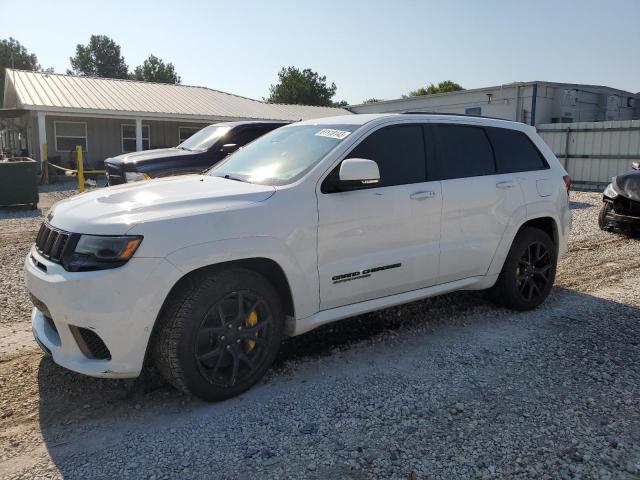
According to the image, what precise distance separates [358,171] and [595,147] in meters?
18.3

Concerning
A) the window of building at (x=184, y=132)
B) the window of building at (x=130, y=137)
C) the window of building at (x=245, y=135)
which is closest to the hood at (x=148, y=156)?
the window of building at (x=245, y=135)

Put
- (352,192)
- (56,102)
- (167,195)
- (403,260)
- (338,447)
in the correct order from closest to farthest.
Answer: (338,447) < (167,195) < (352,192) < (403,260) < (56,102)

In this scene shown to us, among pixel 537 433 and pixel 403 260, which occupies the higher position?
pixel 403 260

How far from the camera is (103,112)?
21.3m

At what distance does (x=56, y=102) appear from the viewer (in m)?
20.5

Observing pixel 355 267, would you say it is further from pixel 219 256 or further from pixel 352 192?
pixel 219 256

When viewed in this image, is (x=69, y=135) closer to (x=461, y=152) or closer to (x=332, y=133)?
(x=332, y=133)

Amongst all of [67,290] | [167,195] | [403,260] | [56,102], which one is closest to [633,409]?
[403,260]

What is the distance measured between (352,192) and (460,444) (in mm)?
1818

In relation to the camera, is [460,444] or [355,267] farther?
[355,267]

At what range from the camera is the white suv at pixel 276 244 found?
10.2 feet

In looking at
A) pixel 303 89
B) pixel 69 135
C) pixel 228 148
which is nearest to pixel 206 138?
pixel 228 148

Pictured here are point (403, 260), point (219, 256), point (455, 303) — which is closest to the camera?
point (219, 256)

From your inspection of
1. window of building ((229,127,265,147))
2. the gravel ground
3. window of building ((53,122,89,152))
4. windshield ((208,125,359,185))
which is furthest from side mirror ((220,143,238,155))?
window of building ((53,122,89,152))
